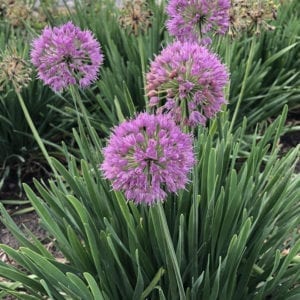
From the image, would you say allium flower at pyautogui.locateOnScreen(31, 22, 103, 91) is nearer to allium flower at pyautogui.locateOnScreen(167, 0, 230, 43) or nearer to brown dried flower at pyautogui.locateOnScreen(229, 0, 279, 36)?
allium flower at pyautogui.locateOnScreen(167, 0, 230, 43)

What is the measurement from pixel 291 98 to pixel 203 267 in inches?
75.0

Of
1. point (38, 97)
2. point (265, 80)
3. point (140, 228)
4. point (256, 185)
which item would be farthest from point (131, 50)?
point (140, 228)

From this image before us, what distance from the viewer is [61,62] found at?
1.76 metres

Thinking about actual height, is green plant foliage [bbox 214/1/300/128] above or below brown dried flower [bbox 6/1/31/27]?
below

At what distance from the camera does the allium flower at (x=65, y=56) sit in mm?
1753

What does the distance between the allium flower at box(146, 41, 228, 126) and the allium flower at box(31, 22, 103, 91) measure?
0.48m

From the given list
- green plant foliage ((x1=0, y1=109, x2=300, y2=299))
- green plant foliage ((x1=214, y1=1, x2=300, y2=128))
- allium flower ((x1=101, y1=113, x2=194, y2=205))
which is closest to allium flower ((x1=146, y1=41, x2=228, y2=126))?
allium flower ((x1=101, y1=113, x2=194, y2=205))

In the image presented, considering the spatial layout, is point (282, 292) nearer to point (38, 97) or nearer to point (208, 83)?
point (208, 83)

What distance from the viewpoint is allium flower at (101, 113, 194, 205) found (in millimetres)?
1179

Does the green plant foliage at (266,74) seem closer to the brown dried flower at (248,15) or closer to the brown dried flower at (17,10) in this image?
the brown dried flower at (248,15)

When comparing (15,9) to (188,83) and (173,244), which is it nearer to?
(173,244)

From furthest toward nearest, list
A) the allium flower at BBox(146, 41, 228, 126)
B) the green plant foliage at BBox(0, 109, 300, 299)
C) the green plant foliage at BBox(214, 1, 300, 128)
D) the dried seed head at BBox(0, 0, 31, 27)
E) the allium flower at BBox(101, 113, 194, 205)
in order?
the green plant foliage at BBox(214, 1, 300, 128) → the dried seed head at BBox(0, 0, 31, 27) → the green plant foliage at BBox(0, 109, 300, 299) → the allium flower at BBox(146, 41, 228, 126) → the allium flower at BBox(101, 113, 194, 205)

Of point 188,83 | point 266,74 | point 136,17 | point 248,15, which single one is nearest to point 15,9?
point 136,17

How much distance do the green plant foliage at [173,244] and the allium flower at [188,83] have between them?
368mm
